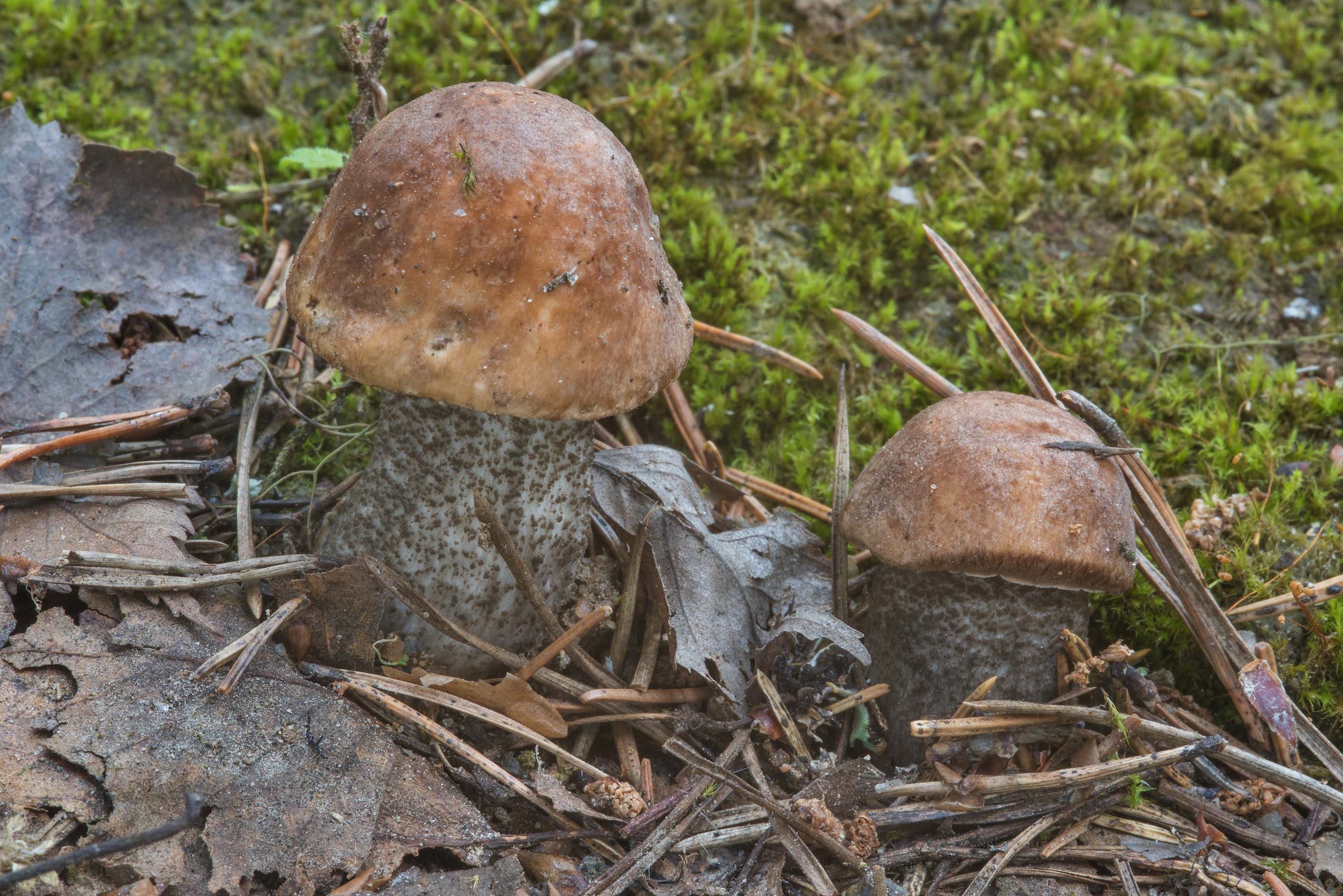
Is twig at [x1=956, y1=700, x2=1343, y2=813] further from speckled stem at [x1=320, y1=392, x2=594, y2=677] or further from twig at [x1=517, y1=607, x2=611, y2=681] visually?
speckled stem at [x1=320, y1=392, x2=594, y2=677]

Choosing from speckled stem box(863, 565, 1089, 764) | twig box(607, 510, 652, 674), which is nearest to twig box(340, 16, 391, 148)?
twig box(607, 510, 652, 674)

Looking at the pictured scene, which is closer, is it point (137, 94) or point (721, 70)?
point (137, 94)

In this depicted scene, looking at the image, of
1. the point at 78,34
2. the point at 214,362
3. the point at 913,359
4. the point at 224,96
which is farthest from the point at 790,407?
the point at 78,34

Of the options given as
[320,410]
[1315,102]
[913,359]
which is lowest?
[320,410]

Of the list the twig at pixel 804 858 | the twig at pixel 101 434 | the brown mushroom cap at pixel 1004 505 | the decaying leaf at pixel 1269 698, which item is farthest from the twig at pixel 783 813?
the twig at pixel 101 434

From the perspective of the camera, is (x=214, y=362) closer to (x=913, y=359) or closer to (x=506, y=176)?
(x=506, y=176)

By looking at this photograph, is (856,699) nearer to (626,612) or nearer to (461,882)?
(626,612)

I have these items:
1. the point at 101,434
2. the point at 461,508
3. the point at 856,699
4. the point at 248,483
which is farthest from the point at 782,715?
the point at 101,434
